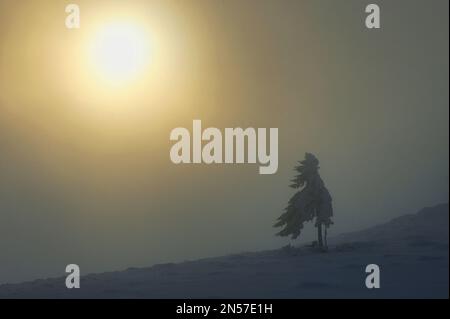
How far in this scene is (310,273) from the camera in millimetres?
11102

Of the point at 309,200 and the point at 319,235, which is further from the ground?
the point at 309,200

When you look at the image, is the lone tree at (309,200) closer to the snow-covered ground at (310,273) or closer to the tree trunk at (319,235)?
the tree trunk at (319,235)

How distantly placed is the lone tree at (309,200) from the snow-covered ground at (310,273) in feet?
1.69

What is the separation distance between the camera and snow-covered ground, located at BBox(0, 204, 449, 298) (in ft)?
34.6

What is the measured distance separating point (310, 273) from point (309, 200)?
1.72 m

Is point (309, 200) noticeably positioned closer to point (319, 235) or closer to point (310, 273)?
point (319, 235)

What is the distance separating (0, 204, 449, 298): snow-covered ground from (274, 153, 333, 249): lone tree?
0.52 meters

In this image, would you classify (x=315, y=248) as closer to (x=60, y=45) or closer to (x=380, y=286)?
(x=380, y=286)

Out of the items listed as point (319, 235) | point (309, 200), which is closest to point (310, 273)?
point (319, 235)

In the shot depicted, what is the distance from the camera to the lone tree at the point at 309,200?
12.2 metres

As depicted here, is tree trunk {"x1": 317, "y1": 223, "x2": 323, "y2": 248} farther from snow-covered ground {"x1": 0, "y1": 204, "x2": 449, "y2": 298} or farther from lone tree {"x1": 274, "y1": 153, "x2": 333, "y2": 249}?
snow-covered ground {"x1": 0, "y1": 204, "x2": 449, "y2": 298}

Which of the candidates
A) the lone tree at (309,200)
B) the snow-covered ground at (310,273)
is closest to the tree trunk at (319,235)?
the lone tree at (309,200)

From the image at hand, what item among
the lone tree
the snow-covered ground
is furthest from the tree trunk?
the snow-covered ground
